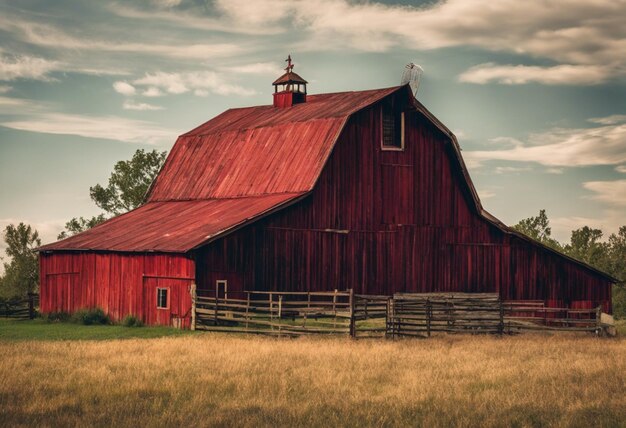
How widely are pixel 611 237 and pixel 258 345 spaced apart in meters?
63.2

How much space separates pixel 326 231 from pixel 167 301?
6662 millimetres

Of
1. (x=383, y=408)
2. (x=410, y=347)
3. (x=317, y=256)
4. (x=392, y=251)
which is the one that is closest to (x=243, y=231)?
(x=317, y=256)

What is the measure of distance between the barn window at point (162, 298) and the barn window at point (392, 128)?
1056 cm

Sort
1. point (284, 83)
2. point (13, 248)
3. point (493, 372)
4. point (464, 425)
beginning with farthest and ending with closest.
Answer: point (13, 248), point (284, 83), point (493, 372), point (464, 425)

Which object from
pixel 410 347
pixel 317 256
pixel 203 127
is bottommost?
pixel 410 347

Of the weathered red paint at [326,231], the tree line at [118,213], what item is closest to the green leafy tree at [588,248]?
the tree line at [118,213]

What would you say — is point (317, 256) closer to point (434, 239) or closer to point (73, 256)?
point (434, 239)

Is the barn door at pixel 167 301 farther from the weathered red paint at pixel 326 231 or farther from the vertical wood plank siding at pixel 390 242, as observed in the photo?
the vertical wood plank siding at pixel 390 242

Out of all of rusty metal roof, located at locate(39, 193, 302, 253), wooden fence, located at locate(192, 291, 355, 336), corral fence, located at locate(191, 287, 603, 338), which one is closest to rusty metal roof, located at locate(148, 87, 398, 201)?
rusty metal roof, located at locate(39, 193, 302, 253)

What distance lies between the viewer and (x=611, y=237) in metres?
82.4

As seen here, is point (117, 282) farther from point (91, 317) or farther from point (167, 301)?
point (167, 301)

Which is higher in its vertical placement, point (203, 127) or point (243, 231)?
point (203, 127)

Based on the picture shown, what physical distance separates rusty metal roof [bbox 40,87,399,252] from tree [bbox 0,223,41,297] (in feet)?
75.9

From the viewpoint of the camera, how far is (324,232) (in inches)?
1414
